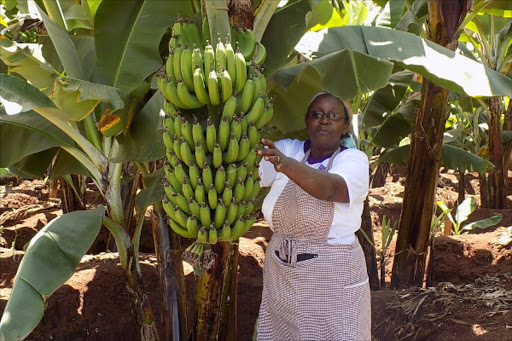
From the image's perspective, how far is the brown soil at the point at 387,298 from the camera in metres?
4.36

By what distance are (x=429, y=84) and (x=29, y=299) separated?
10.8 feet

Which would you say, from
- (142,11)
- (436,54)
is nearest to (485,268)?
(436,54)

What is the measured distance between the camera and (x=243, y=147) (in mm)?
2434

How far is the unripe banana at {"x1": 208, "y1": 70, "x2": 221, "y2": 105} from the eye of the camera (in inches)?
93.0

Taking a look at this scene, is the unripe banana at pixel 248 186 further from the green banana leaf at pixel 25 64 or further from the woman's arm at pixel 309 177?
the green banana leaf at pixel 25 64

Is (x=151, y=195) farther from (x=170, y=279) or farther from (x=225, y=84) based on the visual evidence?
(x=225, y=84)

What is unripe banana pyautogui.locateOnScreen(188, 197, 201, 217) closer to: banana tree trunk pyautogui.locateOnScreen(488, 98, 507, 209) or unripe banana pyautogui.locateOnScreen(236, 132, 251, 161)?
unripe banana pyautogui.locateOnScreen(236, 132, 251, 161)

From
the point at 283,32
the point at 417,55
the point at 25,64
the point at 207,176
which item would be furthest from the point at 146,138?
the point at 417,55

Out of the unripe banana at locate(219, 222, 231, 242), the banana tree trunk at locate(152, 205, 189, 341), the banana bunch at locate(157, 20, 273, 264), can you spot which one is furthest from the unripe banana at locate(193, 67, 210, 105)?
the banana tree trunk at locate(152, 205, 189, 341)

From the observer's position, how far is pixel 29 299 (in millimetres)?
2582

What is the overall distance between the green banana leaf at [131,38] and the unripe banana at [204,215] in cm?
115

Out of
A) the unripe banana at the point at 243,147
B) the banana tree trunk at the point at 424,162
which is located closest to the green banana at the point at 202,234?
the unripe banana at the point at 243,147

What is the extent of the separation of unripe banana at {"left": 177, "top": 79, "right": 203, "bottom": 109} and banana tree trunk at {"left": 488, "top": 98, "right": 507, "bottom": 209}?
Answer: 5.88 meters

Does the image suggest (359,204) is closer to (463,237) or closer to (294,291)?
(294,291)
